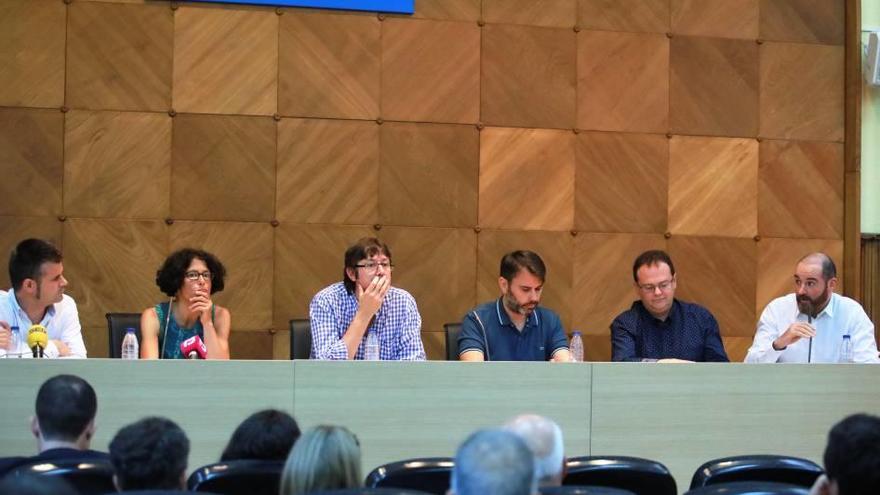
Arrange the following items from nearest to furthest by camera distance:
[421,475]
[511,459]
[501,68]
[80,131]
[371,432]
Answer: [511,459] < [421,475] < [371,432] < [80,131] < [501,68]

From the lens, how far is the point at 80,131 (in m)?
6.09

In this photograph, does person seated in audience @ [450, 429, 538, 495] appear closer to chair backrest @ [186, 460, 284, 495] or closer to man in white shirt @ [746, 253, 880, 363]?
chair backrest @ [186, 460, 284, 495]

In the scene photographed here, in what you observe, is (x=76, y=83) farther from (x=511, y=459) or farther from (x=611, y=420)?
(x=511, y=459)

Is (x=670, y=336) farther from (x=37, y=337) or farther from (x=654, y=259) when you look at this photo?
(x=37, y=337)

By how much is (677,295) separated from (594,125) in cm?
109

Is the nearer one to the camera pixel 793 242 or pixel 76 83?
pixel 76 83

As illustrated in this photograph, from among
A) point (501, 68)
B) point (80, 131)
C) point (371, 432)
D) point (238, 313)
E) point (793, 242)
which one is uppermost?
point (501, 68)

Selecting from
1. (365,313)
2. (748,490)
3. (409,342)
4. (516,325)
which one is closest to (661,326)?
(516,325)

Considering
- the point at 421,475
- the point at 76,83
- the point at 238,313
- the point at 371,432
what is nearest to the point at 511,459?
the point at 421,475

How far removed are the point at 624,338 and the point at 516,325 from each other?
1.66 feet

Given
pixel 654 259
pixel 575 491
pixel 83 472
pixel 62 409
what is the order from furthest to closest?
pixel 654 259 → pixel 62 409 → pixel 83 472 → pixel 575 491

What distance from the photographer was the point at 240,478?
2844 mm

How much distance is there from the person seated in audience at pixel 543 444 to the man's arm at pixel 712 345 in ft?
8.59

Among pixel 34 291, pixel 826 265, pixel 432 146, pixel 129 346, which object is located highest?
pixel 432 146
